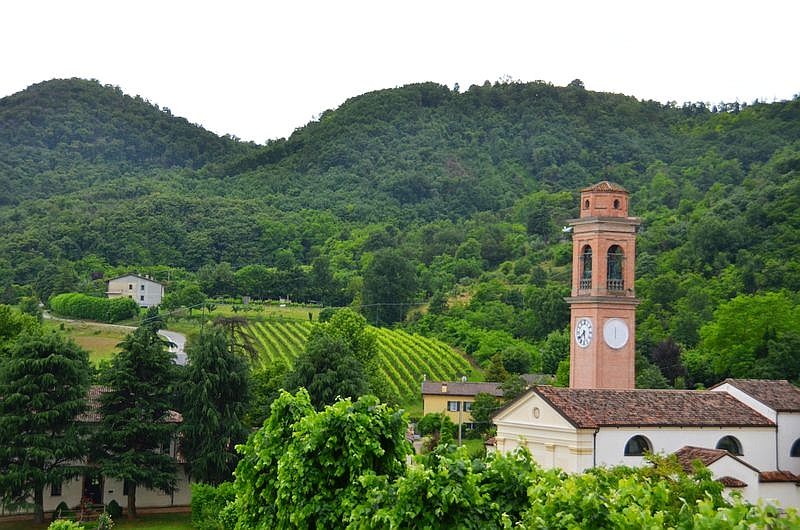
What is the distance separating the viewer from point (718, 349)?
5322cm

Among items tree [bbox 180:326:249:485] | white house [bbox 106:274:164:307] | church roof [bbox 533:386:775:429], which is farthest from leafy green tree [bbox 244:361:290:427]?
white house [bbox 106:274:164:307]

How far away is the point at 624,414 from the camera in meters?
31.7

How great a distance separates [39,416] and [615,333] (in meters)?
20.6

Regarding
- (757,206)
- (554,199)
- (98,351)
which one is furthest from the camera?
(554,199)

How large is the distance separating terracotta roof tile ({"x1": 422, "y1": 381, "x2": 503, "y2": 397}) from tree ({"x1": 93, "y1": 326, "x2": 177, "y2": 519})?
2225 centimetres

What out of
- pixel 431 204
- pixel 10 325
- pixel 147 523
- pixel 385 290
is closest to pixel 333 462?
pixel 147 523

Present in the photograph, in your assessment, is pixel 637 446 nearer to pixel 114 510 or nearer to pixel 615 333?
pixel 615 333

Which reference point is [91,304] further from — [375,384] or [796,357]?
[796,357]

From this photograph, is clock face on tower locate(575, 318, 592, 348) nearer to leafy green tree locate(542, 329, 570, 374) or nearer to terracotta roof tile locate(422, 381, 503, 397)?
terracotta roof tile locate(422, 381, 503, 397)

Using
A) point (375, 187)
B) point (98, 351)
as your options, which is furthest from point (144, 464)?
point (375, 187)

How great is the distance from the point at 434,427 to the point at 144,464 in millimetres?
20140

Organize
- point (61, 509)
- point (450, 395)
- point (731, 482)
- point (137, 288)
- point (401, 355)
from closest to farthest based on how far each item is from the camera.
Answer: point (731, 482)
point (61, 509)
point (450, 395)
point (401, 355)
point (137, 288)

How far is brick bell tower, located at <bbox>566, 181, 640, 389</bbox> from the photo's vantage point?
37.5 meters

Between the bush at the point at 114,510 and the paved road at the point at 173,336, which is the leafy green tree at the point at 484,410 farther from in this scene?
the bush at the point at 114,510
